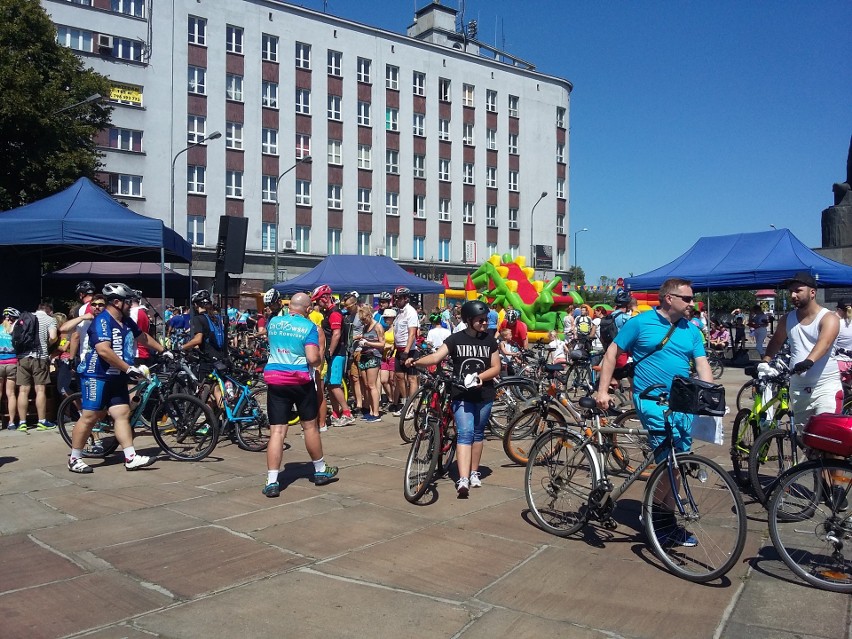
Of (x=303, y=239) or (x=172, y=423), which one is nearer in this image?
(x=172, y=423)

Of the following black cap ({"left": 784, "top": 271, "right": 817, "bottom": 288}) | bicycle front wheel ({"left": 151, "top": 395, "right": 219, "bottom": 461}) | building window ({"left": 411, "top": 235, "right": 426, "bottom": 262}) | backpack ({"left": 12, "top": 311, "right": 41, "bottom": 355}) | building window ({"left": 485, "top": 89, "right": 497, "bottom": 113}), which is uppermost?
building window ({"left": 485, "top": 89, "right": 497, "bottom": 113})

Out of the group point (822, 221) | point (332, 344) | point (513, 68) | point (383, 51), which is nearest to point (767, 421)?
point (332, 344)

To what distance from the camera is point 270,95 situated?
41.0 metres

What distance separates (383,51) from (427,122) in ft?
16.1

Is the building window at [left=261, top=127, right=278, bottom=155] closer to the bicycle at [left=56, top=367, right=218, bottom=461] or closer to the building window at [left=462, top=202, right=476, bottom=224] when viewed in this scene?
the building window at [left=462, top=202, right=476, bottom=224]

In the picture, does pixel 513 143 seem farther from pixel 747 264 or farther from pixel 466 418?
pixel 466 418

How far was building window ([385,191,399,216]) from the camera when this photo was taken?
45.3 meters

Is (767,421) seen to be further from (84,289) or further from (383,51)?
(383,51)

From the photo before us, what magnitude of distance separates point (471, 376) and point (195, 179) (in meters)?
35.2

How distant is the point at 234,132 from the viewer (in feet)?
131

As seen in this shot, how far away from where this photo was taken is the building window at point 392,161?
45188mm

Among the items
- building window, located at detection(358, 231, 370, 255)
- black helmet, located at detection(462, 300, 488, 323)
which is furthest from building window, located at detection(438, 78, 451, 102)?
black helmet, located at detection(462, 300, 488, 323)

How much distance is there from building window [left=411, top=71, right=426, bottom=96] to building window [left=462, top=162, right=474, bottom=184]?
17.3 ft

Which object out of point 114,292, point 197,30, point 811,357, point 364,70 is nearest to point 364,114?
point 364,70
